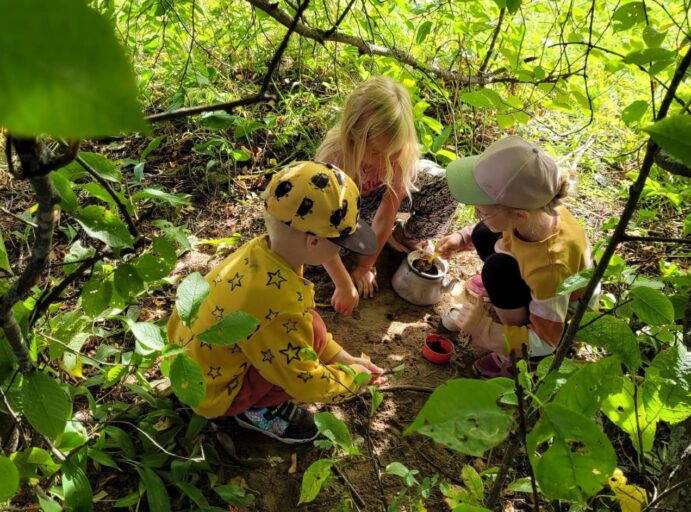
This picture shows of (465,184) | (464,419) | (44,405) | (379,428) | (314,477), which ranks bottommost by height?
(379,428)

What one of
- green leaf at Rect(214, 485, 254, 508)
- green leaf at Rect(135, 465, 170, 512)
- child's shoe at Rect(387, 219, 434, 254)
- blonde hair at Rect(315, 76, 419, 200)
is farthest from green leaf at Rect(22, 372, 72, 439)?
child's shoe at Rect(387, 219, 434, 254)

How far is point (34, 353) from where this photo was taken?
3.37 ft

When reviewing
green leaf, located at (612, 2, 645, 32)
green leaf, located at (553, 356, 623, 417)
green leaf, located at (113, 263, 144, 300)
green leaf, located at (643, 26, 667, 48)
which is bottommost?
green leaf, located at (113, 263, 144, 300)

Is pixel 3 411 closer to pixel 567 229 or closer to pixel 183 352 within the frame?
pixel 183 352

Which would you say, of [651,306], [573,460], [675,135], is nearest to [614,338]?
[651,306]

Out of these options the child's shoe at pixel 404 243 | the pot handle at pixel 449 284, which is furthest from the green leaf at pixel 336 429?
the child's shoe at pixel 404 243

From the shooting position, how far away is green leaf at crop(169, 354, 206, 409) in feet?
2.80

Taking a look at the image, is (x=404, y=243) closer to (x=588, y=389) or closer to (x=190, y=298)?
(x=190, y=298)

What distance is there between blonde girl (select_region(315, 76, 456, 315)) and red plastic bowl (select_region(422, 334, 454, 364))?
42 cm

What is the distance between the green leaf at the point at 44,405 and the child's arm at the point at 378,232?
74.1 inches

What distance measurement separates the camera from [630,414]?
810 mm

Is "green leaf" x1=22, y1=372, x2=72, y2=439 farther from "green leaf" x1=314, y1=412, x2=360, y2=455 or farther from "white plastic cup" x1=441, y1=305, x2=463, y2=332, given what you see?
"white plastic cup" x1=441, y1=305, x2=463, y2=332

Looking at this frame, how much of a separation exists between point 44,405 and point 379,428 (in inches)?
58.1

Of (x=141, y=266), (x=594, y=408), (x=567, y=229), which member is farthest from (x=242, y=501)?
(x=567, y=229)
